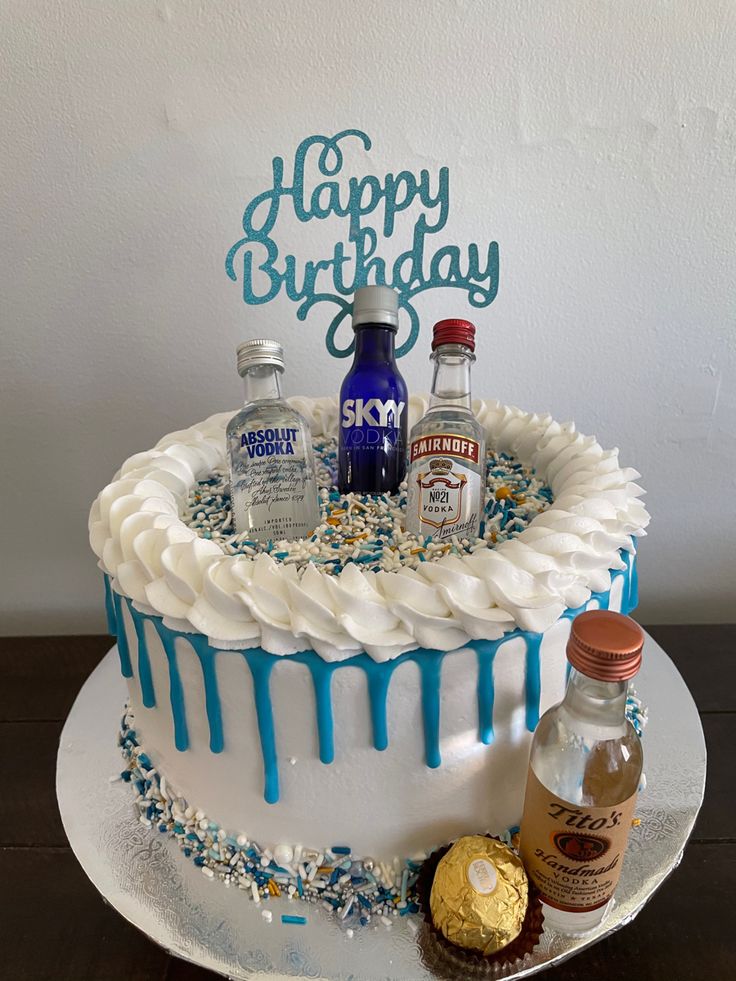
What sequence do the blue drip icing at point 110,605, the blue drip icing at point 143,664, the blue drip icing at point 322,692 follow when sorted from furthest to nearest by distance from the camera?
the blue drip icing at point 110,605 → the blue drip icing at point 143,664 → the blue drip icing at point 322,692

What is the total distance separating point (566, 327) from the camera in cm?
141

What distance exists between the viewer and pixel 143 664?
32.1 inches

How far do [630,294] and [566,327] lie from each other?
150mm

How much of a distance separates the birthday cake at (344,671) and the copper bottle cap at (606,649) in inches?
3.1

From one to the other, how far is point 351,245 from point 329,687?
0.96 m

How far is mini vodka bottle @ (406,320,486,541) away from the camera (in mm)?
839

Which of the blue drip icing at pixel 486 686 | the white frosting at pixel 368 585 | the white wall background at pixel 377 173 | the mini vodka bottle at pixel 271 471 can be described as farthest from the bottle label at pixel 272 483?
the white wall background at pixel 377 173

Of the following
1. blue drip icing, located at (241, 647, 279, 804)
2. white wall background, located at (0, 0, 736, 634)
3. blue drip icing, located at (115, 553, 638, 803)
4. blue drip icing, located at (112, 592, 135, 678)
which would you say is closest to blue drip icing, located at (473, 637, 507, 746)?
blue drip icing, located at (115, 553, 638, 803)

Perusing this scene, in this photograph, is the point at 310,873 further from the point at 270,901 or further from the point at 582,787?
the point at 582,787

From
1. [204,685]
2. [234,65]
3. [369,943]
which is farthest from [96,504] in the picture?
[234,65]

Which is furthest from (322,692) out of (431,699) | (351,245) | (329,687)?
(351,245)

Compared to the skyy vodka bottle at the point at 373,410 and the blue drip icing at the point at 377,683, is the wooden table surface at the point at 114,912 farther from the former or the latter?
the skyy vodka bottle at the point at 373,410

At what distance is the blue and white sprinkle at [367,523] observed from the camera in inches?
32.4

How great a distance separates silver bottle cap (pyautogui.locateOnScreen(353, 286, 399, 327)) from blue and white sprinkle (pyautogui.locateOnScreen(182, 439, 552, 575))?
10.7 inches
